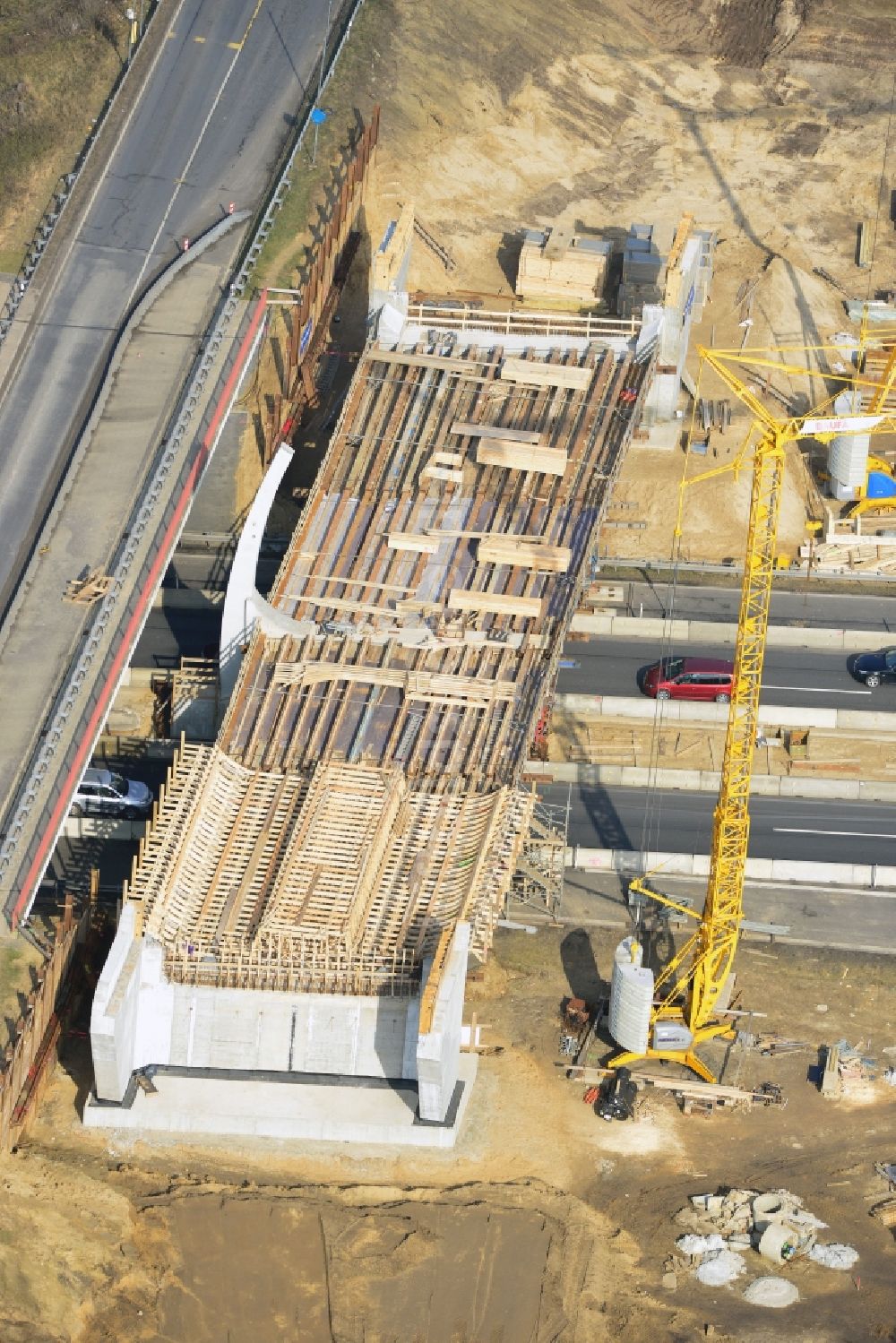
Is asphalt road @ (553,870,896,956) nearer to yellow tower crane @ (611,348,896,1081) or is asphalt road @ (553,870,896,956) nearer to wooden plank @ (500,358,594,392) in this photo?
yellow tower crane @ (611,348,896,1081)

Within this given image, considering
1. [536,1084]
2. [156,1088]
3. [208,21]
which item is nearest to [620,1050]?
[536,1084]

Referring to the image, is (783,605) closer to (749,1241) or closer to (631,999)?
(631,999)

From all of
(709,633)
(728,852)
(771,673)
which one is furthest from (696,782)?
(728,852)

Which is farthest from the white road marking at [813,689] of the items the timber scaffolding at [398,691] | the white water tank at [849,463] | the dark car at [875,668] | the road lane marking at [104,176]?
the road lane marking at [104,176]

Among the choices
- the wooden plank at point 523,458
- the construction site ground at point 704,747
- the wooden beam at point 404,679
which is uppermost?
the wooden plank at point 523,458

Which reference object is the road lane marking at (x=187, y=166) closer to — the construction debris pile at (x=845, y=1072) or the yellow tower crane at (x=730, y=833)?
the yellow tower crane at (x=730, y=833)

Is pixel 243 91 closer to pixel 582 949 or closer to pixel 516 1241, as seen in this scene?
pixel 582 949
